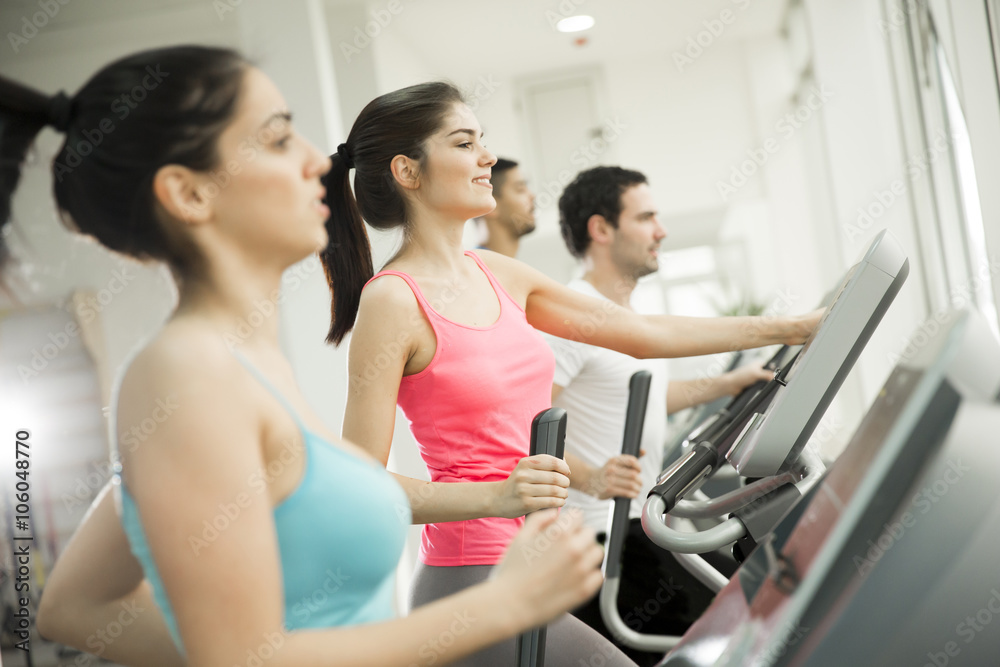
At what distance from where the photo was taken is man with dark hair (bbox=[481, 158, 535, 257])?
8.96 feet

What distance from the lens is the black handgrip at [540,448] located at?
37.9 inches

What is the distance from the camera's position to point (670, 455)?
2.44m

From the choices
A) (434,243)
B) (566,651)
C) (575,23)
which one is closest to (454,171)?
(434,243)

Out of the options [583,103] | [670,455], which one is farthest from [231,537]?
[583,103]

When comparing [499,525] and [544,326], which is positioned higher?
[544,326]

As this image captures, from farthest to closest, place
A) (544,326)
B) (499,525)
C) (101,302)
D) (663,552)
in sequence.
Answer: (101,302), (663,552), (544,326), (499,525)

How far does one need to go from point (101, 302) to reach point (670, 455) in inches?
125

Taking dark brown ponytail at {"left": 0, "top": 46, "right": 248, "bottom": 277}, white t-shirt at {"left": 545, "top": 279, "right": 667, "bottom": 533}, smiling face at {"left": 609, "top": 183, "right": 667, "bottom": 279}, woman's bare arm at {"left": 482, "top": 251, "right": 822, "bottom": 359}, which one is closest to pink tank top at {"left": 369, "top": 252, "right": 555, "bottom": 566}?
woman's bare arm at {"left": 482, "top": 251, "right": 822, "bottom": 359}

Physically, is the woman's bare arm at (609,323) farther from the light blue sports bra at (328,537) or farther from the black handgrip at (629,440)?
the light blue sports bra at (328,537)

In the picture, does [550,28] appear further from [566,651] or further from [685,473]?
[566,651]

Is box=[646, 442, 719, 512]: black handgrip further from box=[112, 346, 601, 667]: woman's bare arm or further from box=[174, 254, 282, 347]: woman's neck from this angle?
box=[174, 254, 282, 347]: woman's neck

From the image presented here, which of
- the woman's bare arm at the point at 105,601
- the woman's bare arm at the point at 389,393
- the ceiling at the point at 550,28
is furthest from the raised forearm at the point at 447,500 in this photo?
the ceiling at the point at 550,28

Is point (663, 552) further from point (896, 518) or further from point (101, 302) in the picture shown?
point (101, 302)

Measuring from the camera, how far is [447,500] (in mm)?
1113
